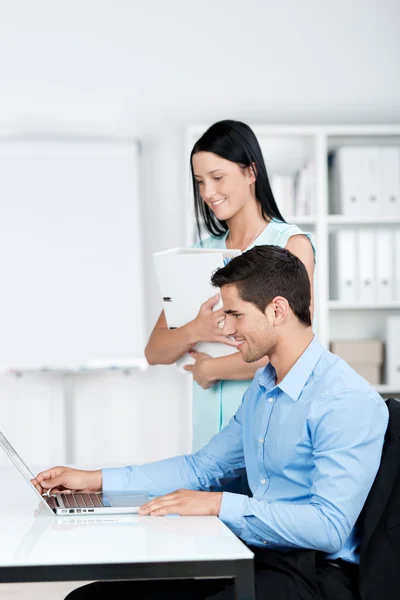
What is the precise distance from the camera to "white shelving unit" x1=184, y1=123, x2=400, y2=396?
385cm

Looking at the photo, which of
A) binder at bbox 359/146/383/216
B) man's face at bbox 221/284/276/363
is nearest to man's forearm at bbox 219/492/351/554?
man's face at bbox 221/284/276/363

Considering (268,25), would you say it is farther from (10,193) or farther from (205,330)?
(205,330)

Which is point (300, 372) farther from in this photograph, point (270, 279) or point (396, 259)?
point (396, 259)

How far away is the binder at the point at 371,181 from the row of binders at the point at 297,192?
0.24 meters

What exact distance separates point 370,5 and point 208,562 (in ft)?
11.8

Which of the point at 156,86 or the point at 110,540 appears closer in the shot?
the point at 110,540

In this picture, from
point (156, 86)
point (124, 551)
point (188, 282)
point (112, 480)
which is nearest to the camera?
point (124, 551)

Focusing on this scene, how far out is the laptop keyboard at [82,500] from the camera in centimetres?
156

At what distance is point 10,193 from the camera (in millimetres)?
3875

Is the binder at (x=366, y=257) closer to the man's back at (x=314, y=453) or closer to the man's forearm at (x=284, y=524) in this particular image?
the man's back at (x=314, y=453)

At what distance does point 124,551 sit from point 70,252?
9.19 feet

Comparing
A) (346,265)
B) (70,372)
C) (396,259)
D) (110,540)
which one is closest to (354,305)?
(346,265)

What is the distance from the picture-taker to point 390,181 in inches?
153

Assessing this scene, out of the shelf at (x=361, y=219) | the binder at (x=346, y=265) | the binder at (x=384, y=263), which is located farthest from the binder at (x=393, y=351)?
→ the shelf at (x=361, y=219)
